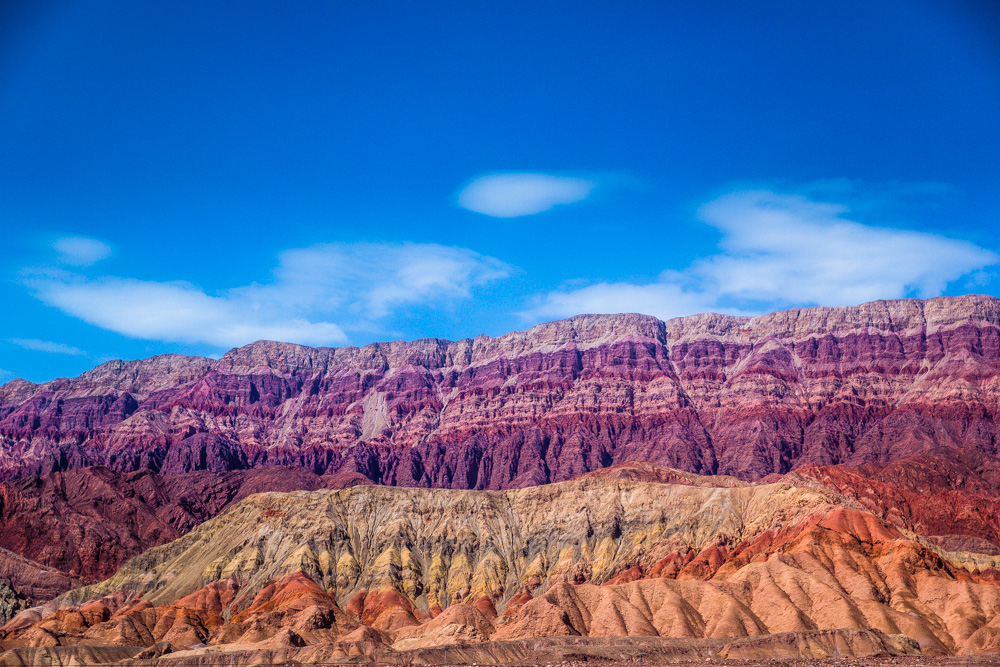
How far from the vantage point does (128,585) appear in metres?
187

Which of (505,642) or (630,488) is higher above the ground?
(630,488)

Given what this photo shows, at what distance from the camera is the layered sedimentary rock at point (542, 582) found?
129 m

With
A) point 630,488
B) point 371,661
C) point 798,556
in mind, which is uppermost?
point 630,488

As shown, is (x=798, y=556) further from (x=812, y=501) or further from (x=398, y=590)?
(x=398, y=590)

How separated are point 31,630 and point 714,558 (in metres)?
96.2

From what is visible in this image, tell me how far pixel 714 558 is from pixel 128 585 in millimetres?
94400

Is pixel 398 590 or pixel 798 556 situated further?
pixel 398 590

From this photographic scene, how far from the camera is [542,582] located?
566 feet

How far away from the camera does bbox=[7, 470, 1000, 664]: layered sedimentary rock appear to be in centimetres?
→ 12900

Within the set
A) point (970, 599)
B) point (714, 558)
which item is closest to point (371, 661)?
point (714, 558)

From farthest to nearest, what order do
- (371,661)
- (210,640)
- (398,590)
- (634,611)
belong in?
(398,590) → (210,640) → (634,611) → (371,661)

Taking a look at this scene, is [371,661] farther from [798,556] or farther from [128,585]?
[128,585]

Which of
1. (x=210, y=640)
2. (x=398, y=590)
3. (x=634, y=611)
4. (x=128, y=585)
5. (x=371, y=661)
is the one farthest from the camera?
(x=128, y=585)

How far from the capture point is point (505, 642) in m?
129
